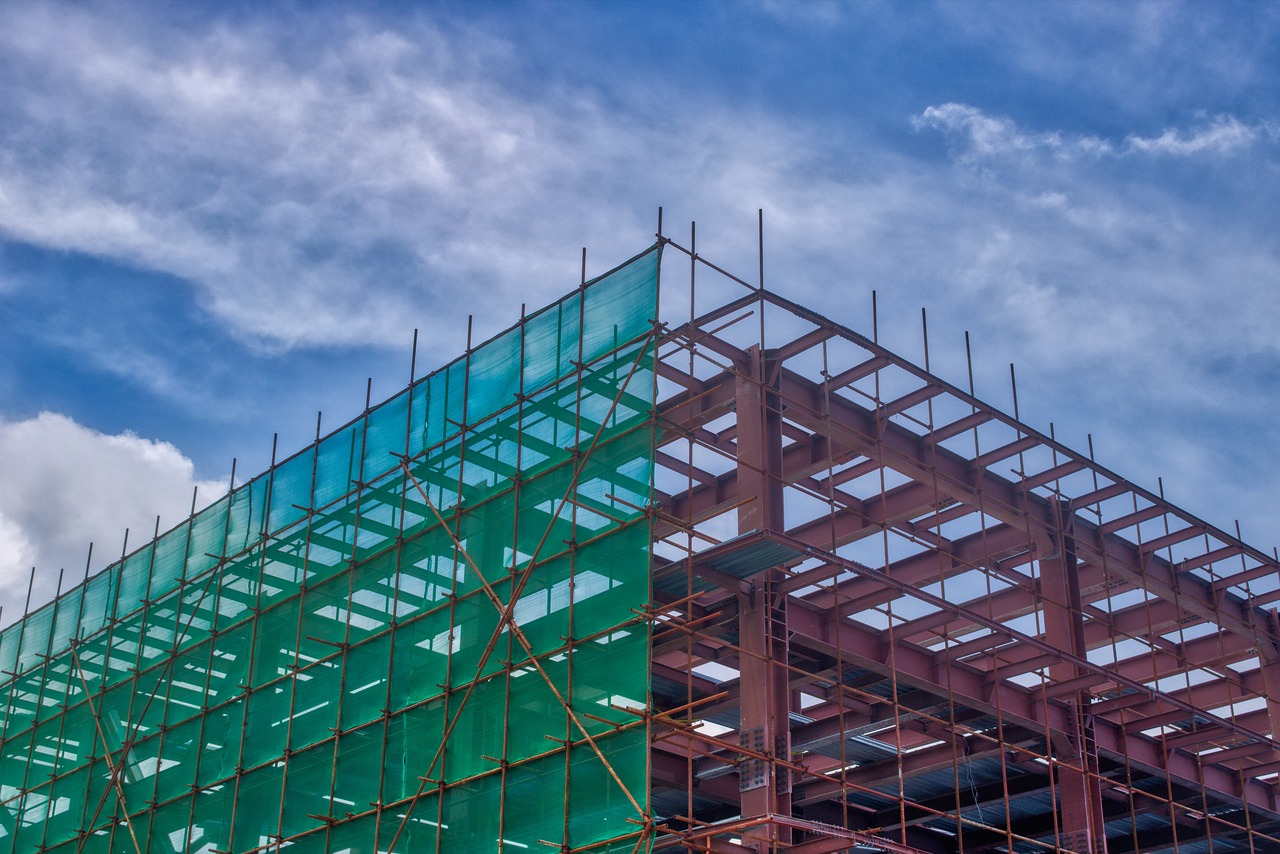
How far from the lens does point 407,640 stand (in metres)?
25.1

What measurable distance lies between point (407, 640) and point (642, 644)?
565 centimetres

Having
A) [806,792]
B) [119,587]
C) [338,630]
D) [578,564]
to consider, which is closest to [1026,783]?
[806,792]

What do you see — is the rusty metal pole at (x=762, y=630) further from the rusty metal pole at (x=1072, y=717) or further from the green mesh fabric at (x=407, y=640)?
the rusty metal pole at (x=1072, y=717)

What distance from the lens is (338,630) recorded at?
27094 millimetres

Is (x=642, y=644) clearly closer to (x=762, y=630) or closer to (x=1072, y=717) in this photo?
(x=762, y=630)

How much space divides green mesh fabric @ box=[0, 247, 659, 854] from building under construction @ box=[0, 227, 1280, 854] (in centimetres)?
6

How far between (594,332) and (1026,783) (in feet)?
34.7

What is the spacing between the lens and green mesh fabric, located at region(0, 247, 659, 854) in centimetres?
2172

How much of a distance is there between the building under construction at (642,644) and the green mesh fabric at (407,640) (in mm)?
63

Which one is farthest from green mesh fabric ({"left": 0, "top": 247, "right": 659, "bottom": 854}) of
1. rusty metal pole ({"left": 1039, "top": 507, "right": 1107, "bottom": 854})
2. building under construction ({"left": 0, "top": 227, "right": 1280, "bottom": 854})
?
rusty metal pole ({"left": 1039, "top": 507, "right": 1107, "bottom": 854})

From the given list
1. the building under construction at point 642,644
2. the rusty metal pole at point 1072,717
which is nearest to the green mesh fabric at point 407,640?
the building under construction at point 642,644

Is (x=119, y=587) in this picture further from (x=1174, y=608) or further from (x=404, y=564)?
(x=1174, y=608)

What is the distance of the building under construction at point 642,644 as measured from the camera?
21625mm

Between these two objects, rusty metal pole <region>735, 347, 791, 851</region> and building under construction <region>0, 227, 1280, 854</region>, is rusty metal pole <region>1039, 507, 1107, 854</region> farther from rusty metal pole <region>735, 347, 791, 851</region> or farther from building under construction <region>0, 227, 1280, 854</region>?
rusty metal pole <region>735, 347, 791, 851</region>
